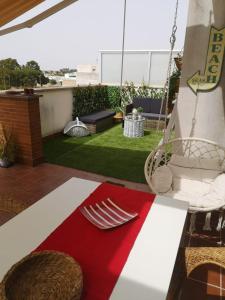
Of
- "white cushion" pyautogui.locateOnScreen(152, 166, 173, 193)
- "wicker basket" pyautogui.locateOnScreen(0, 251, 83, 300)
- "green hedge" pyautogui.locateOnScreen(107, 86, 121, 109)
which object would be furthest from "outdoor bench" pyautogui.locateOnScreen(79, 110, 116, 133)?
"wicker basket" pyautogui.locateOnScreen(0, 251, 83, 300)

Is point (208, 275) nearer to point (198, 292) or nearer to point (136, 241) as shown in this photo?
point (198, 292)

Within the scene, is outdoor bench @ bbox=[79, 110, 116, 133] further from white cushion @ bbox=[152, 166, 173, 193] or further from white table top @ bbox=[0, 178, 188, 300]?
white table top @ bbox=[0, 178, 188, 300]

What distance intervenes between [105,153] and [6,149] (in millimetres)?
1973

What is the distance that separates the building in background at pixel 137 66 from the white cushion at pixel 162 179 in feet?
22.8

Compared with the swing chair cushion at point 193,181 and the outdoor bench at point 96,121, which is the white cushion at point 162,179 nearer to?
the swing chair cushion at point 193,181

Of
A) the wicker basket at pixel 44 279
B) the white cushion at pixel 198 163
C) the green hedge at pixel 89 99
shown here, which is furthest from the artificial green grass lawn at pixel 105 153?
the wicker basket at pixel 44 279

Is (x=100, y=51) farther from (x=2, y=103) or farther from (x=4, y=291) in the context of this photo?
(x=4, y=291)

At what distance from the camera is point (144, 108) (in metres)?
7.81

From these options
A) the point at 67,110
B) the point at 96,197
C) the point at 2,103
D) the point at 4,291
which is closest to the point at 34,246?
the point at 4,291

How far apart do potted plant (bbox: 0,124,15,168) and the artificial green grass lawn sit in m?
0.71

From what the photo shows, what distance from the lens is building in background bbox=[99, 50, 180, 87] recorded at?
9.04 meters

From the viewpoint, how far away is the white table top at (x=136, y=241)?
0.98 metres

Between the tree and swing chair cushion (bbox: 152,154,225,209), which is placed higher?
the tree

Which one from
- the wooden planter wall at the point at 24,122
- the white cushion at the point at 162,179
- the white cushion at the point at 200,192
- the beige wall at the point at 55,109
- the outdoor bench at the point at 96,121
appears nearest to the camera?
the white cushion at the point at 200,192
